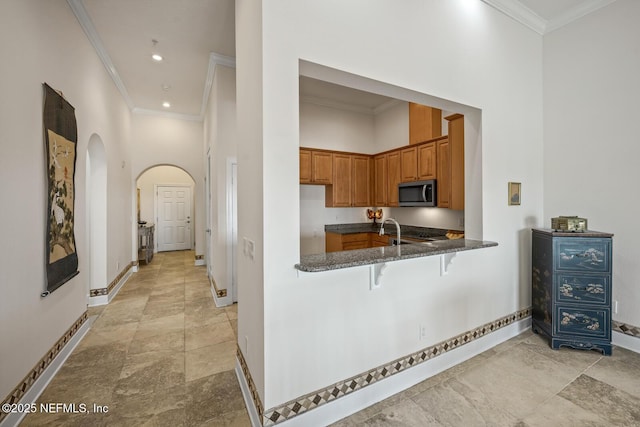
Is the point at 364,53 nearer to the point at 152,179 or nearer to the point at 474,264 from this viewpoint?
the point at 474,264

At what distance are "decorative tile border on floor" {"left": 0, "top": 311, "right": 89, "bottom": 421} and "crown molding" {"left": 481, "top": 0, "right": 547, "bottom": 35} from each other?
16.2 feet

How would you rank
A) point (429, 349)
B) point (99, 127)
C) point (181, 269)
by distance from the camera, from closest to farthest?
point (429, 349)
point (99, 127)
point (181, 269)

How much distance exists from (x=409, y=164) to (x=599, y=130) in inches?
89.2

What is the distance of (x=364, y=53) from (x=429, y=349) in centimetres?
239

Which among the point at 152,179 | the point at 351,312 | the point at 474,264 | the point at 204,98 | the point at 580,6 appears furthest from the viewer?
the point at 152,179

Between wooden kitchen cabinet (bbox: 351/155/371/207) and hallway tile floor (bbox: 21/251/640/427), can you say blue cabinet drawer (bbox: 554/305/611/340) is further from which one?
wooden kitchen cabinet (bbox: 351/155/371/207)

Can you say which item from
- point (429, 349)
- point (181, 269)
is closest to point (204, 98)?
point (181, 269)

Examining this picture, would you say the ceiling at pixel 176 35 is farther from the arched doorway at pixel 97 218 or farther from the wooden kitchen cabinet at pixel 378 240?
the wooden kitchen cabinet at pixel 378 240

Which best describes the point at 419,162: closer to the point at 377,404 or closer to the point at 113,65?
the point at 377,404

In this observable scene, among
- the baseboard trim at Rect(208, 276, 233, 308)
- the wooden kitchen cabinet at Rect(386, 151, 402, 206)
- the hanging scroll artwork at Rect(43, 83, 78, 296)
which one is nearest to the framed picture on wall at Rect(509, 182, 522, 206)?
the wooden kitchen cabinet at Rect(386, 151, 402, 206)

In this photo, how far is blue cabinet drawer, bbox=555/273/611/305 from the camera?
2.56 meters

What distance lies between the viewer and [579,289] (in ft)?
8.63

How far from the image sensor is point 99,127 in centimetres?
378

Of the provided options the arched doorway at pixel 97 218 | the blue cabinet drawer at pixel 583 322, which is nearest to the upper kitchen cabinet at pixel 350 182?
the blue cabinet drawer at pixel 583 322
